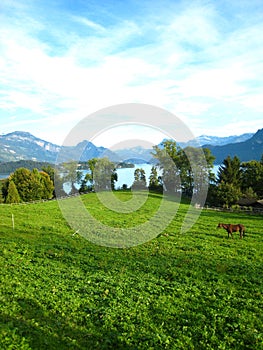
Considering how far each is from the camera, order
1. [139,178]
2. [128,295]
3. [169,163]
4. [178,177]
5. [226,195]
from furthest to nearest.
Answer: [169,163]
[178,177]
[139,178]
[226,195]
[128,295]

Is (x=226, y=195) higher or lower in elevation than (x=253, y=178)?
lower

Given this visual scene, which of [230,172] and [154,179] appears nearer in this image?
[230,172]

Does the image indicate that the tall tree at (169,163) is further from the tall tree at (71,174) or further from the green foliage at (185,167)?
the tall tree at (71,174)

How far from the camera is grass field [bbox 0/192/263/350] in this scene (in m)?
10.5

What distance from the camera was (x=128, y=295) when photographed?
46.3 ft

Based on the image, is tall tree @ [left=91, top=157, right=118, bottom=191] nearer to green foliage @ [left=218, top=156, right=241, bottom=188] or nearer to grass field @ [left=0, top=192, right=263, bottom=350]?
green foliage @ [left=218, top=156, right=241, bottom=188]

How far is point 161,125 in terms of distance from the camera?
23.3 metres

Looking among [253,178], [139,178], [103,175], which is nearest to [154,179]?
[139,178]

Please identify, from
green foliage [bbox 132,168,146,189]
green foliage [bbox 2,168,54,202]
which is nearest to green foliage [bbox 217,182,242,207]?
green foliage [bbox 132,168,146,189]

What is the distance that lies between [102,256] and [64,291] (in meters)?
6.74

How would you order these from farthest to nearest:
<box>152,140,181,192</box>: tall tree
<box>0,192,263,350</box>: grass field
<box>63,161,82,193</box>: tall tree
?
1. <box>63,161,82,193</box>: tall tree
2. <box>152,140,181,192</box>: tall tree
3. <box>0,192,263,350</box>: grass field

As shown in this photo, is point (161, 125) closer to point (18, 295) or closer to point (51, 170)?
point (18, 295)

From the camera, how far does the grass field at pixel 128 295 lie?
10500 millimetres

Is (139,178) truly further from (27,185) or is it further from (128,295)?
(128,295)
